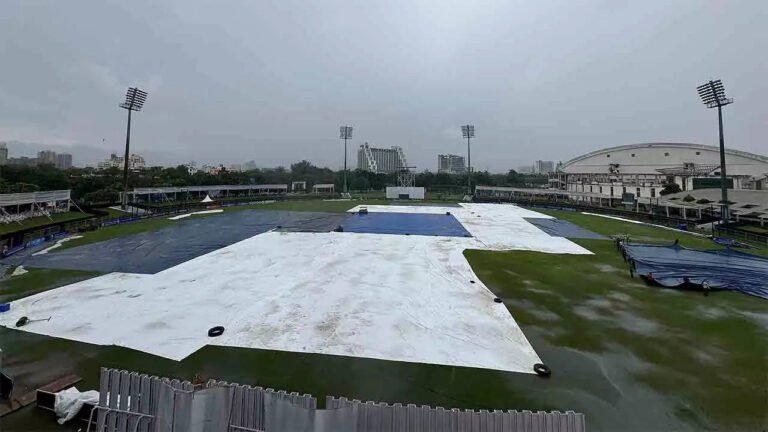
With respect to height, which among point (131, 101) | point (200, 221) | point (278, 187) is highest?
point (131, 101)

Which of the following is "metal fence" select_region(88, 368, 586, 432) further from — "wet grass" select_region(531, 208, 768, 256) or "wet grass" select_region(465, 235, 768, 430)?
"wet grass" select_region(531, 208, 768, 256)

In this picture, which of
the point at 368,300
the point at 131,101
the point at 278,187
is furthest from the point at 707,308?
the point at 278,187

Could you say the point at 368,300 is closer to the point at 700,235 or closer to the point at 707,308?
the point at 707,308

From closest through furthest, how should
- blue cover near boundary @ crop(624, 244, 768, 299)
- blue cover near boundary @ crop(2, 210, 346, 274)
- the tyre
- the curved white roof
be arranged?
the tyre
blue cover near boundary @ crop(624, 244, 768, 299)
blue cover near boundary @ crop(2, 210, 346, 274)
the curved white roof

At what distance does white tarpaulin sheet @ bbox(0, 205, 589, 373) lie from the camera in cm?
846

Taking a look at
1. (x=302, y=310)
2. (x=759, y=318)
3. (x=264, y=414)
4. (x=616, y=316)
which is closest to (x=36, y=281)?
(x=302, y=310)

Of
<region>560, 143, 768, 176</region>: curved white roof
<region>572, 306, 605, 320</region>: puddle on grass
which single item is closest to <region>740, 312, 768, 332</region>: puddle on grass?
<region>572, 306, 605, 320</region>: puddle on grass

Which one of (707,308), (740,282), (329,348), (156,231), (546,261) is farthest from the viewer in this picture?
(156,231)

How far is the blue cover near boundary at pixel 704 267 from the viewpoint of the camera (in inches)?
522

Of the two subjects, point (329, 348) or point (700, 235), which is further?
point (700, 235)

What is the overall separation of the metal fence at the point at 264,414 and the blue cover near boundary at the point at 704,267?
13.5m

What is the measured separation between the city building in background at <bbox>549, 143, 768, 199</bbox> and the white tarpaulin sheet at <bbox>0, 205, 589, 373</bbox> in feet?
150

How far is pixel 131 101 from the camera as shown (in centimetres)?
3697

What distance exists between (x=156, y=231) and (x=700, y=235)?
4167cm
